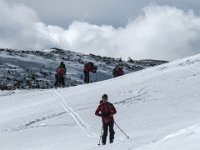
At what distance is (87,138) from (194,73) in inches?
446

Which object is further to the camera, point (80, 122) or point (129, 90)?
point (129, 90)

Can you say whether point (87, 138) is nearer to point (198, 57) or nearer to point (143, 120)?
point (143, 120)

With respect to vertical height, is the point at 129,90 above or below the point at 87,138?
above

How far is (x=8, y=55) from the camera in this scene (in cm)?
6316

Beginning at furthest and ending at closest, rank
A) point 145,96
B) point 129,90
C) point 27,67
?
point 27,67
point 129,90
point 145,96

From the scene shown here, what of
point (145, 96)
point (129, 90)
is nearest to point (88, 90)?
point (129, 90)

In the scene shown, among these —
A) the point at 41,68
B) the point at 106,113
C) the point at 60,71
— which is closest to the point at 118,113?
the point at 106,113

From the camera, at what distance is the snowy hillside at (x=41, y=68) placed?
51.1 meters

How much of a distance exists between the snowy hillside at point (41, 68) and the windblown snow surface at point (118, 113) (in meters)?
18.6

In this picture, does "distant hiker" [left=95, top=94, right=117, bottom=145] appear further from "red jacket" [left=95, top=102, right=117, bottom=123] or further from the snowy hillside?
the snowy hillside

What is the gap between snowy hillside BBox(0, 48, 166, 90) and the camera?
5106cm

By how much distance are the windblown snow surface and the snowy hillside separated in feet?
61.0

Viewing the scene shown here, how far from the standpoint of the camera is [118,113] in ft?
71.1

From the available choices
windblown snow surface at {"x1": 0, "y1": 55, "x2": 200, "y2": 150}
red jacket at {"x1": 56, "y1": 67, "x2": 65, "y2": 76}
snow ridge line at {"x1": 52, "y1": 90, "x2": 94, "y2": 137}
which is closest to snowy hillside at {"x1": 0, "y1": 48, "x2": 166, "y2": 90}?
red jacket at {"x1": 56, "y1": 67, "x2": 65, "y2": 76}
